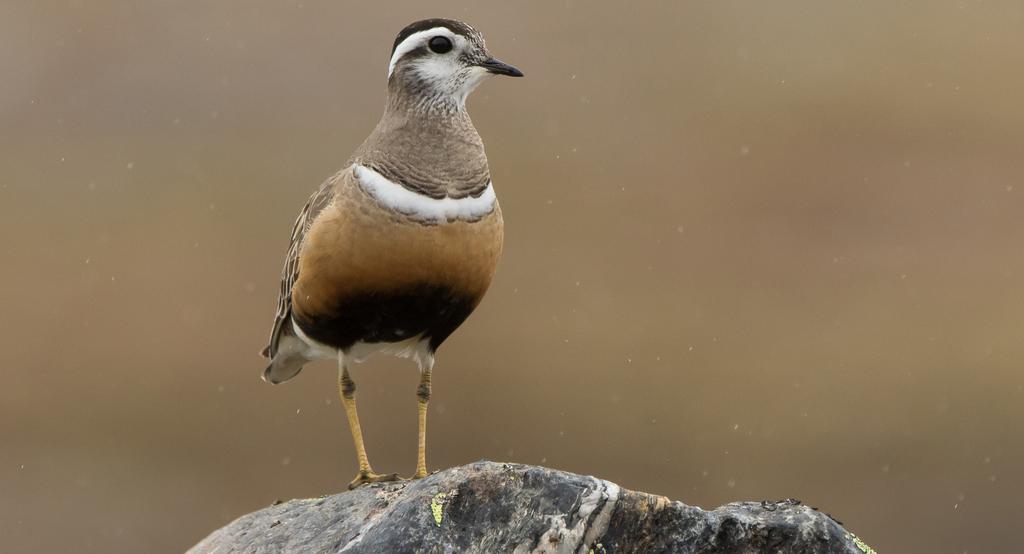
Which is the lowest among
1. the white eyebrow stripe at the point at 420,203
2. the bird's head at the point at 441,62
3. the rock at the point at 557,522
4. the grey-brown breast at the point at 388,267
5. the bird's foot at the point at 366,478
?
the bird's foot at the point at 366,478

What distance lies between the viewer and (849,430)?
18.3m

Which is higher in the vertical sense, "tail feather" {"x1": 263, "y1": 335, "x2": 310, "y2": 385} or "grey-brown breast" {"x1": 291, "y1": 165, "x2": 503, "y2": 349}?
"grey-brown breast" {"x1": 291, "y1": 165, "x2": 503, "y2": 349}

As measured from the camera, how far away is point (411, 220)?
8.17m

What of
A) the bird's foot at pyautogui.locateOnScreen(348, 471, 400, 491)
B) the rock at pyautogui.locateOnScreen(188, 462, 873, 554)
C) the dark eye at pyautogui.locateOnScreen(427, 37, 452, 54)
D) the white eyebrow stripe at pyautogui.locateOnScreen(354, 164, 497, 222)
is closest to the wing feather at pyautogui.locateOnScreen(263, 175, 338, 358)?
the white eyebrow stripe at pyautogui.locateOnScreen(354, 164, 497, 222)

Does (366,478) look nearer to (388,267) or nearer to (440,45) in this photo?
(388,267)

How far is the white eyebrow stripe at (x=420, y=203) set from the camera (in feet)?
26.9

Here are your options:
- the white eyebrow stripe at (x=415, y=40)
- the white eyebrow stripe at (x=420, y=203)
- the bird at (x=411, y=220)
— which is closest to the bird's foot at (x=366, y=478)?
the bird at (x=411, y=220)

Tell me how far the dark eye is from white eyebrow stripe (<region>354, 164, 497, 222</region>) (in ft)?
2.50

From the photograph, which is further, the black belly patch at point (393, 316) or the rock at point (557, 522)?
the black belly patch at point (393, 316)

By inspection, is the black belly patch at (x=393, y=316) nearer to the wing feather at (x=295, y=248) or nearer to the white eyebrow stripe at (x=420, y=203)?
the wing feather at (x=295, y=248)

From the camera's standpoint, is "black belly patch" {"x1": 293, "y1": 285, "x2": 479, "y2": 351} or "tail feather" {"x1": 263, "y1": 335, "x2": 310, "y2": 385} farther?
"tail feather" {"x1": 263, "y1": 335, "x2": 310, "y2": 385}

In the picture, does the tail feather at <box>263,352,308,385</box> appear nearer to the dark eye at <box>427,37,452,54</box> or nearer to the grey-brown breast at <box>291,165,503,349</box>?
the grey-brown breast at <box>291,165,503,349</box>

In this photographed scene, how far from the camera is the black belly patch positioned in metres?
8.34

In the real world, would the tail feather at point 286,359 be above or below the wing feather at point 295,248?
→ below
